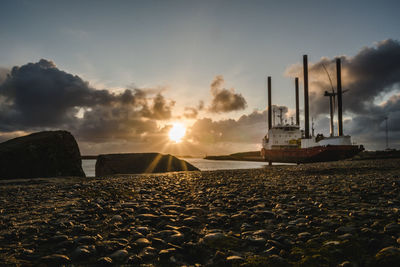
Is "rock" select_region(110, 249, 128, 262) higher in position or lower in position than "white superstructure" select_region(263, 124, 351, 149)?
lower

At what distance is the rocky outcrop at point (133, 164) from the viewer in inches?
655

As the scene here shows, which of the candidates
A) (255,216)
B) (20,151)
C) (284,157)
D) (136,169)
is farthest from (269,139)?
(255,216)

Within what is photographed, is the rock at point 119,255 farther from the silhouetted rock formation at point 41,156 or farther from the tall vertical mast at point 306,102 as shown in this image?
the tall vertical mast at point 306,102

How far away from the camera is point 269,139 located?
54750 mm

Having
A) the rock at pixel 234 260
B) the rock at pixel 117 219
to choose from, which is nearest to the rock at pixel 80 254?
the rock at pixel 117 219

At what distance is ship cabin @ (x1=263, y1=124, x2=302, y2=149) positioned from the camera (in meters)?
53.0

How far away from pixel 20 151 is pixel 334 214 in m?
14.5

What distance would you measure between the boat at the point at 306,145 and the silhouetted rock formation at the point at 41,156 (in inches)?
1398

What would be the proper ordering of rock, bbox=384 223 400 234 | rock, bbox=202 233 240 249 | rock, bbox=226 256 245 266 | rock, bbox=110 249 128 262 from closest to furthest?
rock, bbox=226 256 245 266
rock, bbox=110 249 128 262
rock, bbox=202 233 240 249
rock, bbox=384 223 400 234

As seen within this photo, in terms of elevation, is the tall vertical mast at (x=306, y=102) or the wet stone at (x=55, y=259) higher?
the tall vertical mast at (x=306, y=102)

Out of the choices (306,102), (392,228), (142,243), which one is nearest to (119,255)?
(142,243)

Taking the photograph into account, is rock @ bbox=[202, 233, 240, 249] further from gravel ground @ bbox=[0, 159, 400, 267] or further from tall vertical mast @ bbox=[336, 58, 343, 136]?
tall vertical mast @ bbox=[336, 58, 343, 136]

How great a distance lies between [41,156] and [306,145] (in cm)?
4598

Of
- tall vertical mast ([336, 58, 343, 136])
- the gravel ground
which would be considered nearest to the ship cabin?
tall vertical mast ([336, 58, 343, 136])
